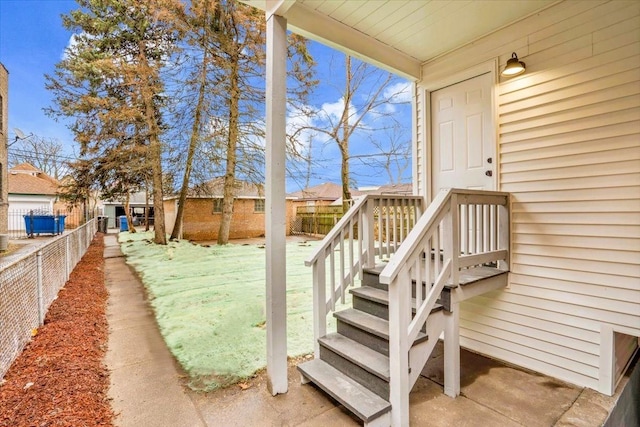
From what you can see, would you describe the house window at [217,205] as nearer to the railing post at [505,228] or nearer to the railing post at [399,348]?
the railing post at [505,228]

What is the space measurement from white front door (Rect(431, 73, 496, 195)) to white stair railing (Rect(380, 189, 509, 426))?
18.5 inches

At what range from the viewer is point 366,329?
2361mm

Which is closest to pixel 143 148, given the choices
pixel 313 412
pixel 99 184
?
pixel 99 184

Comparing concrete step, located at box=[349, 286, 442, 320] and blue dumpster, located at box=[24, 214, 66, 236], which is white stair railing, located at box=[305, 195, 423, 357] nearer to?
concrete step, located at box=[349, 286, 442, 320]

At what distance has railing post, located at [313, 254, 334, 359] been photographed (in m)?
2.57

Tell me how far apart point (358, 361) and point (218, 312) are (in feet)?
8.49

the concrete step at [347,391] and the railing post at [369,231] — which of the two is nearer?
the concrete step at [347,391]

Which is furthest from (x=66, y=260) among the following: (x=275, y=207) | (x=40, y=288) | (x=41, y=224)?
(x=41, y=224)

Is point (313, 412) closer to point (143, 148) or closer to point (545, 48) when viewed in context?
point (545, 48)

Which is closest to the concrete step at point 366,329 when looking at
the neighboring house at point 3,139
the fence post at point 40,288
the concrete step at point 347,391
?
the concrete step at point 347,391

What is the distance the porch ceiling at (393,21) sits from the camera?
2604 mm

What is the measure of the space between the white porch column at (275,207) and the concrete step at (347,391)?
265 millimetres

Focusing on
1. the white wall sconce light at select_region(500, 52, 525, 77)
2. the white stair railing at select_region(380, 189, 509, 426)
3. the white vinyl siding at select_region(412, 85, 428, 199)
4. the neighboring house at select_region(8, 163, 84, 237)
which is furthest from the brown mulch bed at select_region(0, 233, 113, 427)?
the neighboring house at select_region(8, 163, 84, 237)

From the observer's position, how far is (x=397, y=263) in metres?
1.90
